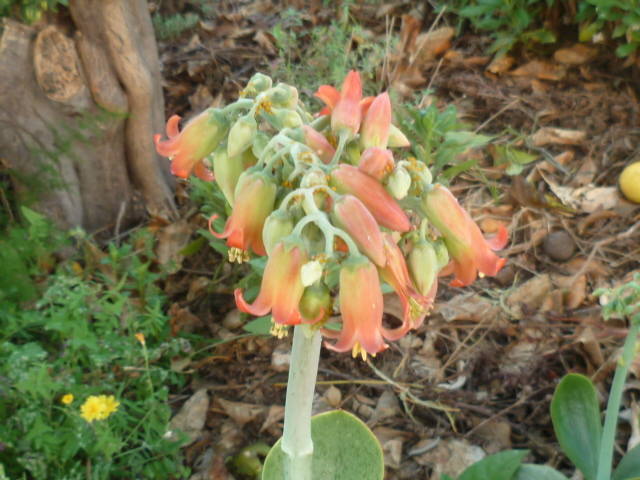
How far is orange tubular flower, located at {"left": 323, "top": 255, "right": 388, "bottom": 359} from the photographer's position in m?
0.86

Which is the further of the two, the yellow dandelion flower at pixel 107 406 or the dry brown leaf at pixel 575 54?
the dry brown leaf at pixel 575 54

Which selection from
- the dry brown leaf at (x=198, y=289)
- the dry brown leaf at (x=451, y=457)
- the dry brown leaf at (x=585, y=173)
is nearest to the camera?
the dry brown leaf at (x=451, y=457)

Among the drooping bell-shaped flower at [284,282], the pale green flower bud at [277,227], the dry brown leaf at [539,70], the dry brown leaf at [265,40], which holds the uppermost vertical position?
the pale green flower bud at [277,227]

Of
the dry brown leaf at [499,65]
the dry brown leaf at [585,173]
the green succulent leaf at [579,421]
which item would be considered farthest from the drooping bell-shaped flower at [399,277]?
the dry brown leaf at [499,65]

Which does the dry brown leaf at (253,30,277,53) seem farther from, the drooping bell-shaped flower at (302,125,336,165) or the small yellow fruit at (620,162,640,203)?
the drooping bell-shaped flower at (302,125,336,165)

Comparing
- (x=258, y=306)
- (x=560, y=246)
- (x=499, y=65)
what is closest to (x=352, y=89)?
(x=258, y=306)

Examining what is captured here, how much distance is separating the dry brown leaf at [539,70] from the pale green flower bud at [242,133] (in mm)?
2568

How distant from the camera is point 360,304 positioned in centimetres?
88

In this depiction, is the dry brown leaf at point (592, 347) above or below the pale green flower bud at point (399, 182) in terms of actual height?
below

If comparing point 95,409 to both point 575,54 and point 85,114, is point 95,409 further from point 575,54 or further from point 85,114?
point 575,54

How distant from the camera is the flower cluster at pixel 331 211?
853 mm

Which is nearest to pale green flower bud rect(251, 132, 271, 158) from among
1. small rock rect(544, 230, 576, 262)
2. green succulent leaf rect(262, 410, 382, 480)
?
green succulent leaf rect(262, 410, 382, 480)

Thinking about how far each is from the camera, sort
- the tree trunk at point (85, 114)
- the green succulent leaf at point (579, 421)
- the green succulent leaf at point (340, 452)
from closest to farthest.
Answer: the green succulent leaf at point (340, 452)
the green succulent leaf at point (579, 421)
the tree trunk at point (85, 114)

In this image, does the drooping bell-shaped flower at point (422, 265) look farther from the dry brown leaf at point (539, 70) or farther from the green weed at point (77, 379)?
the dry brown leaf at point (539, 70)
